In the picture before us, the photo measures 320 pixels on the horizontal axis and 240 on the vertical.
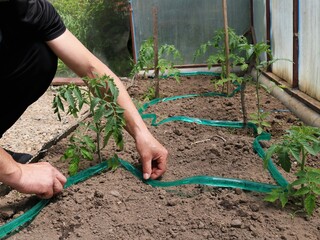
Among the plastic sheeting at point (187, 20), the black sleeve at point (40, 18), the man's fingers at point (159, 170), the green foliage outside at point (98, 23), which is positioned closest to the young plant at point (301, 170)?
the man's fingers at point (159, 170)

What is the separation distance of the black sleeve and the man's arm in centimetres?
4

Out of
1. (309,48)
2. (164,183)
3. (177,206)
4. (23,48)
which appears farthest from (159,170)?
(309,48)

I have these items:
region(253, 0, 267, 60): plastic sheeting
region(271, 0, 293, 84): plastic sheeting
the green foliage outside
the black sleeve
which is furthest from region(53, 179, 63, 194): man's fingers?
the green foliage outside

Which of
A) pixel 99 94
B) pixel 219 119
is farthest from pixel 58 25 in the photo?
pixel 219 119

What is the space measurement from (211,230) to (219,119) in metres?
1.60

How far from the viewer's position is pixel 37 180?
197 cm

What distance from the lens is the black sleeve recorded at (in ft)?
7.45

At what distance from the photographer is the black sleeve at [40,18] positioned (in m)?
2.27

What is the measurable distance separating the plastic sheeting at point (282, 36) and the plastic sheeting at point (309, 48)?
0.29 metres

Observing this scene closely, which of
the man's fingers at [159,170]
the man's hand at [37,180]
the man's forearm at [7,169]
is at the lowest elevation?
the man's fingers at [159,170]

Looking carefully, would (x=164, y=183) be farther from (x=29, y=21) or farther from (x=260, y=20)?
(x=260, y=20)

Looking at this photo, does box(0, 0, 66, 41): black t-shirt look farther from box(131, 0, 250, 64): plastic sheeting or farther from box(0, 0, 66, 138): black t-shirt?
box(131, 0, 250, 64): plastic sheeting

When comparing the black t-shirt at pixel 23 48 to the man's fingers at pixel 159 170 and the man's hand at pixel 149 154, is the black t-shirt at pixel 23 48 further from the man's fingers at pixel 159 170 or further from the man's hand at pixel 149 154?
the man's fingers at pixel 159 170

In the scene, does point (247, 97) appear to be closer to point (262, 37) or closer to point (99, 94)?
point (262, 37)
